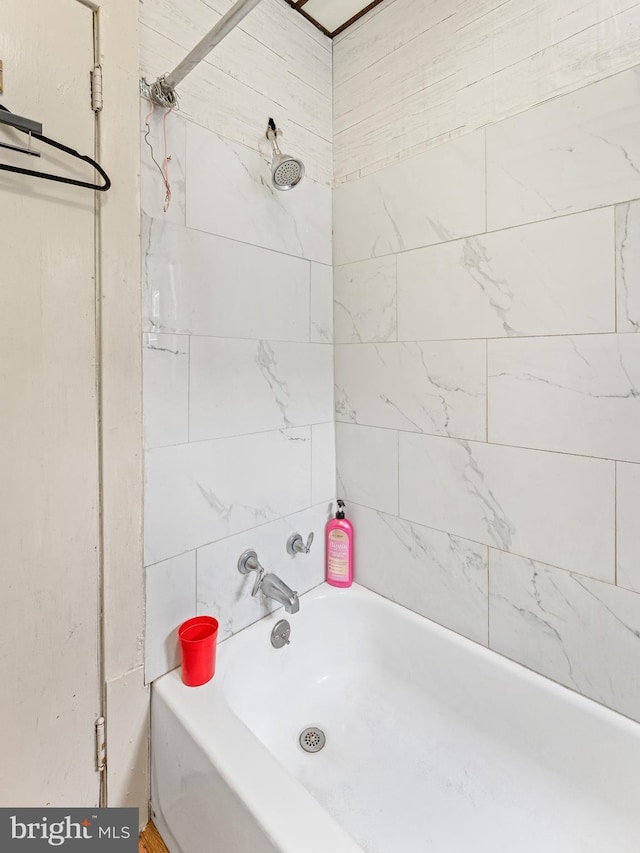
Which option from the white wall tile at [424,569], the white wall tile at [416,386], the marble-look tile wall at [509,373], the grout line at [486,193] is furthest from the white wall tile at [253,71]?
the white wall tile at [424,569]

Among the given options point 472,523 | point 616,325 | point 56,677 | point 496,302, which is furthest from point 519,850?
point 496,302

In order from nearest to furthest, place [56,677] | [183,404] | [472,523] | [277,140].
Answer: [56,677], [183,404], [472,523], [277,140]

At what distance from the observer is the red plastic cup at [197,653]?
1.19 metres

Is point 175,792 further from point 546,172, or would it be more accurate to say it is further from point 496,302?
point 546,172

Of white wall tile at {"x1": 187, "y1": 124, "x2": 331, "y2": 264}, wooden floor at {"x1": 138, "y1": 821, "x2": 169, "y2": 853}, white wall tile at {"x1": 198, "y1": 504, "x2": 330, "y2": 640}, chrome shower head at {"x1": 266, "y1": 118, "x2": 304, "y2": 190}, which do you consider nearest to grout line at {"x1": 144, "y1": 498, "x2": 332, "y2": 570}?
white wall tile at {"x1": 198, "y1": 504, "x2": 330, "y2": 640}

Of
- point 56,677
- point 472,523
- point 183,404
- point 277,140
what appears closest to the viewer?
point 56,677

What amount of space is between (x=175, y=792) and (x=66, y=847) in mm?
265

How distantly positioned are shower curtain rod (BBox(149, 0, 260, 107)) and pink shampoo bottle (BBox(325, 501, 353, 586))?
143cm

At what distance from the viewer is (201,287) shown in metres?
1.28

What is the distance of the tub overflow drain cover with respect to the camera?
1.39 meters

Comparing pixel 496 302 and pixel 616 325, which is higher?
pixel 496 302

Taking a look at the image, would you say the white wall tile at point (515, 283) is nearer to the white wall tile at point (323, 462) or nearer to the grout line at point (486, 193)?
the grout line at point (486, 193)

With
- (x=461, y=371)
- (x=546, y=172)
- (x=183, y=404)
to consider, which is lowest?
(x=183, y=404)

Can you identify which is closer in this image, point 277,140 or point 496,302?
point 496,302
